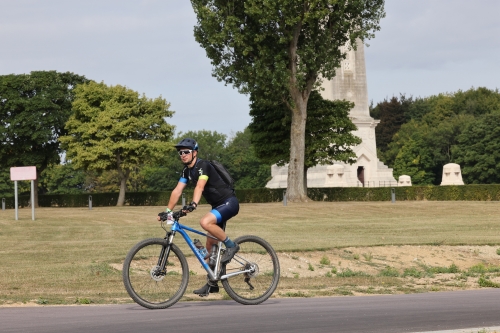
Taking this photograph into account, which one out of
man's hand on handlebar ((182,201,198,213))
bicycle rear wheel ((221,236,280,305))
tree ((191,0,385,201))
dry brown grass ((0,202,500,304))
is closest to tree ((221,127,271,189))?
tree ((191,0,385,201))

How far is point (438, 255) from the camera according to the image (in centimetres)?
2464

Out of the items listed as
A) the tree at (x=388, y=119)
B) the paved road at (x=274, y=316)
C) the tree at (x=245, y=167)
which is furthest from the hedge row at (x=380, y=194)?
the tree at (x=388, y=119)

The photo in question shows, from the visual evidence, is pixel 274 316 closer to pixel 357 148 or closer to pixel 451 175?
pixel 451 175

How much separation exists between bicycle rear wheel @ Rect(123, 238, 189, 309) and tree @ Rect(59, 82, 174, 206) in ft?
198

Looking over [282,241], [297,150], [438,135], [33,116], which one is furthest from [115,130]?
[438,135]

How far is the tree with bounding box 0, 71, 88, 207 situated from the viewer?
245 feet

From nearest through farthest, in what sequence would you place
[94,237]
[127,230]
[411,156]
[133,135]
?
[94,237]
[127,230]
[133,135]
[411,156]

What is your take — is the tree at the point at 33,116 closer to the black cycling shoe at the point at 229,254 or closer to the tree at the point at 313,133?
the tree at the point at 313,133

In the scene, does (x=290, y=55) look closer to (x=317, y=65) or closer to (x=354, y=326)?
(x=317, y=65)

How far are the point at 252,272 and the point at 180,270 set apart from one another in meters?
1.04

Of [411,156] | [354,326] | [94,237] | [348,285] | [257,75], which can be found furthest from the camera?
[411,156]

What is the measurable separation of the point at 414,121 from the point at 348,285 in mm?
108692

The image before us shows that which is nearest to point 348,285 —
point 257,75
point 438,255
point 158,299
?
point 158,299

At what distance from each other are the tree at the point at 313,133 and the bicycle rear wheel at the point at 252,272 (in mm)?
45655
